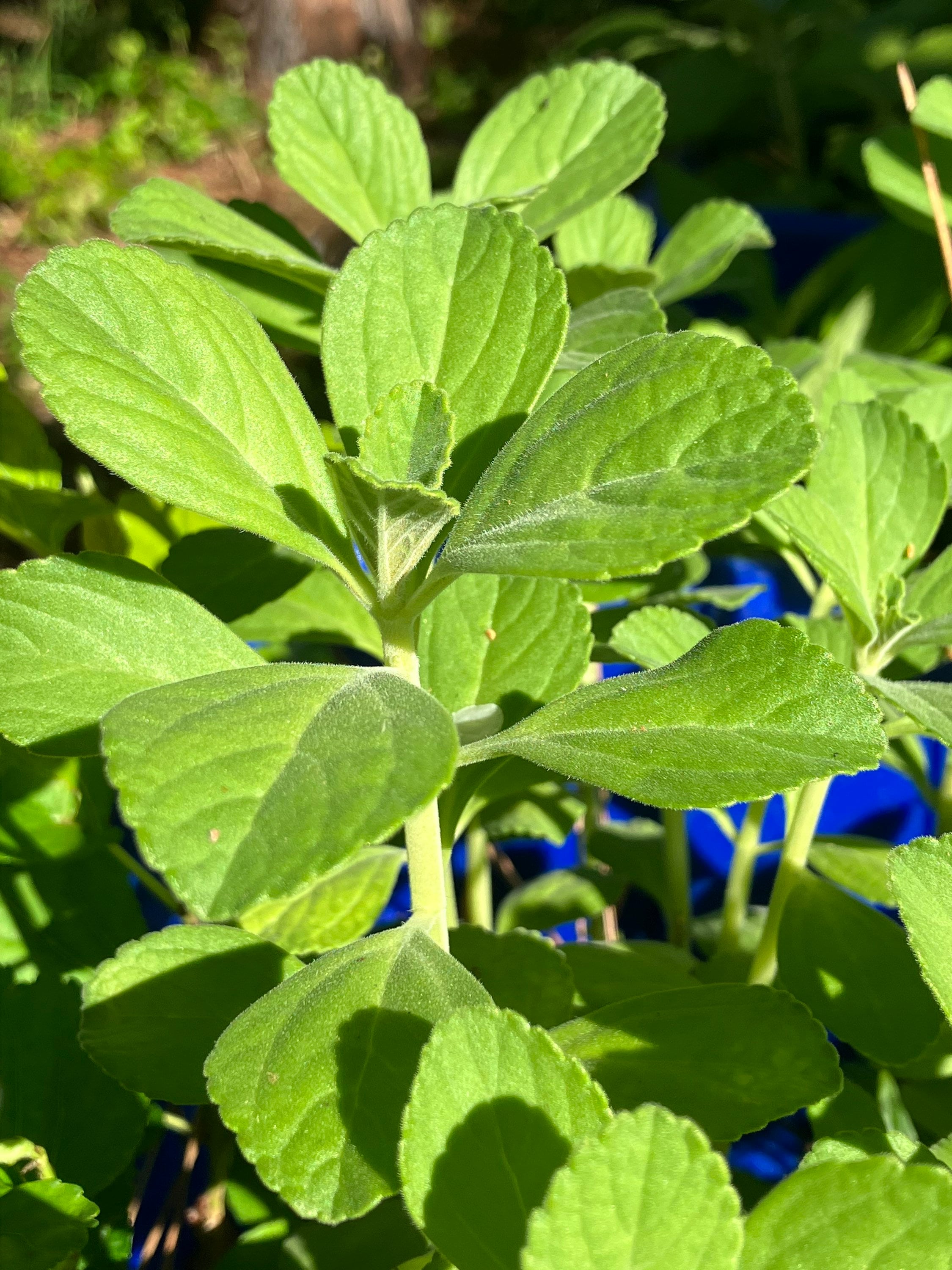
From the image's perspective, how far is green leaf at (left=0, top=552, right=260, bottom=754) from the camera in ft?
1.90

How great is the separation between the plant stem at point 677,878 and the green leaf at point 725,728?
377mm

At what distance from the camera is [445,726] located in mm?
482

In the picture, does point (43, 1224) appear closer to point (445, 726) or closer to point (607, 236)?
point (445, 726)

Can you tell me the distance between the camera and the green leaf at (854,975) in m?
0.75

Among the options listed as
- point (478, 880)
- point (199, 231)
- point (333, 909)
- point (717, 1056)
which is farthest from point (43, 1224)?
point (199, 231)

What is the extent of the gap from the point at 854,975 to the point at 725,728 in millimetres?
324

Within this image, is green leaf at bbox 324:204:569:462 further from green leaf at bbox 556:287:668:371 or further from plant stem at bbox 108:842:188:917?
plant stem at bbox 108:842:188:917

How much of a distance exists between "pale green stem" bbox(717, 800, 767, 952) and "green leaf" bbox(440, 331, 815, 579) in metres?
0.46

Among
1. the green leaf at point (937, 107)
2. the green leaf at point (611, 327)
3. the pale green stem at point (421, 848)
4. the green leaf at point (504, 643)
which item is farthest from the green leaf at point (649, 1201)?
the green leaf at point (937, 107)

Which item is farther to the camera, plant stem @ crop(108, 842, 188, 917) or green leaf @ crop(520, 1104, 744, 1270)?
plant stem @ crop(108, 842, 188, 917)

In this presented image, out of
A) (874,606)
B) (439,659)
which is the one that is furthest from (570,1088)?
(874,606)

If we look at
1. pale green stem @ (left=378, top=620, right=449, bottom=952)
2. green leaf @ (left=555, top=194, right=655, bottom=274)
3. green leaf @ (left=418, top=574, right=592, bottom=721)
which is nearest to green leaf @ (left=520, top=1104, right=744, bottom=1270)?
pale green stem @ (left=378, top=620, right=449, bottom=952)

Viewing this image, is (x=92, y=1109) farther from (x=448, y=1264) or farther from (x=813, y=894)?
(x=813, y=894)

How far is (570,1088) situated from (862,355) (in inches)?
43.3
